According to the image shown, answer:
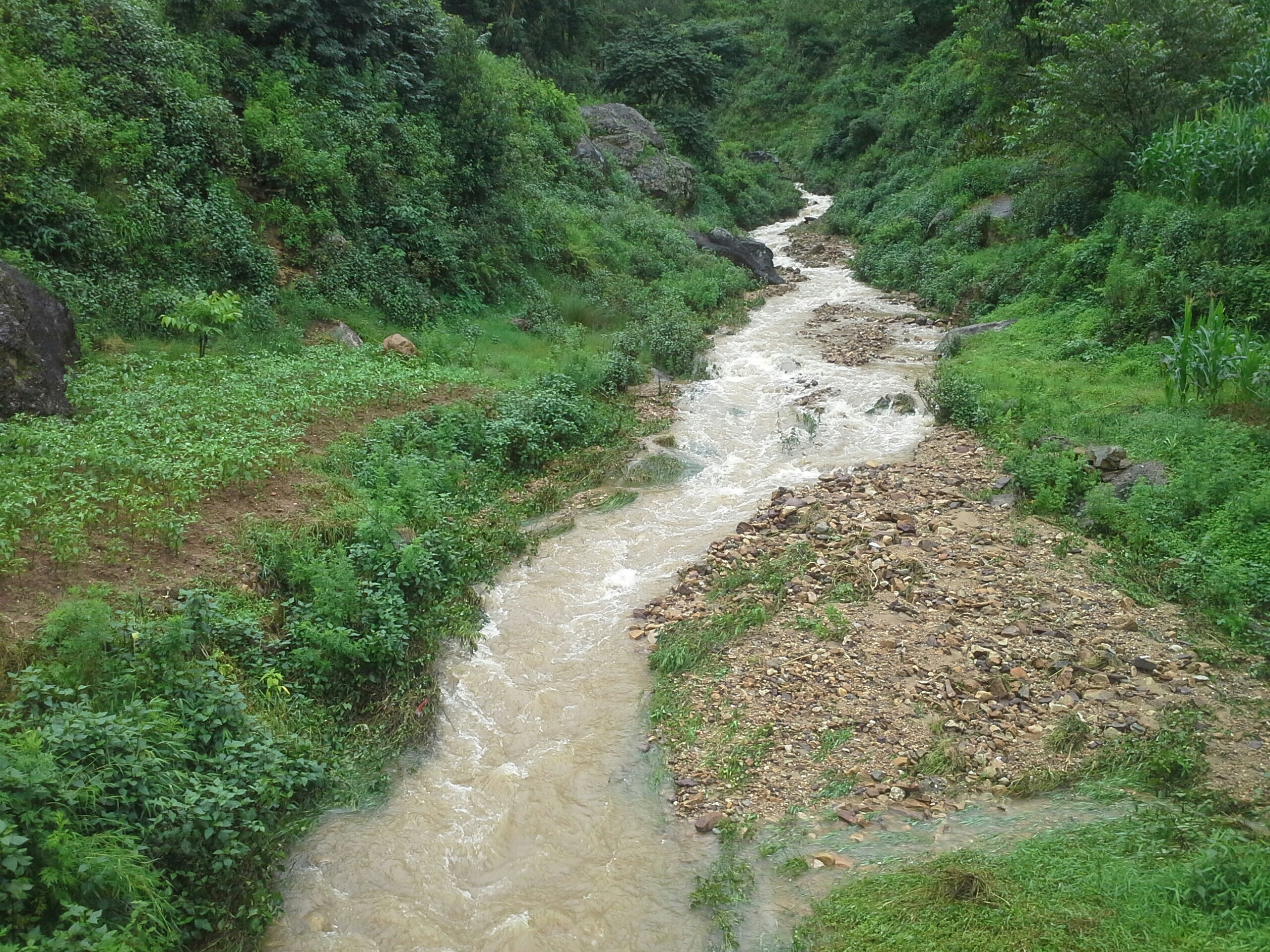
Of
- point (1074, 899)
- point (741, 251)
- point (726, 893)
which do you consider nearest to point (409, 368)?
point (726, 893)

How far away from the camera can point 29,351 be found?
8.62 metres

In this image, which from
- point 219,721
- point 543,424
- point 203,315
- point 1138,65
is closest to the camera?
point 219,721

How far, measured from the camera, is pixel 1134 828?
5004 millimetres

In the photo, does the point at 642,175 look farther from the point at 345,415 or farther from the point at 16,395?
the point at 16,395

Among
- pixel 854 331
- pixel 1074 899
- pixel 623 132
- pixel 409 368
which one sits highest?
pixel 623 132

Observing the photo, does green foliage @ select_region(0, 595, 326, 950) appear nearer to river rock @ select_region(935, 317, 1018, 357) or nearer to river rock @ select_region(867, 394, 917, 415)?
river rock @ select_region(867, 394, 917, 415)

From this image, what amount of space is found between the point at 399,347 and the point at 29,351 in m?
5.75

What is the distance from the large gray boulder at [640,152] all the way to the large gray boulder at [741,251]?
3.05 metres

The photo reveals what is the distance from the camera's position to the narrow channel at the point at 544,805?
520cm

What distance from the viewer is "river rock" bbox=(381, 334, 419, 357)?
535 inches

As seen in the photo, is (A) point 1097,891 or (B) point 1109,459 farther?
(B) point 1109,459

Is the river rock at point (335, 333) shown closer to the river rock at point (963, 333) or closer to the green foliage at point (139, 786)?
the green foliage at point (139, 786)

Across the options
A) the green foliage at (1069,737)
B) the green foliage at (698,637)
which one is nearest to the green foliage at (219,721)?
the green foliage at (698,637)

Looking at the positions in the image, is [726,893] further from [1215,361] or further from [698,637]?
[1215,361]
